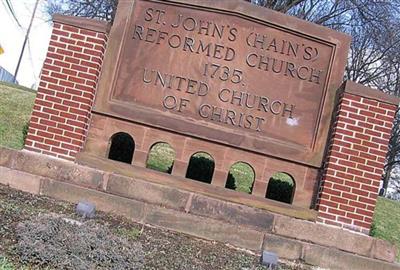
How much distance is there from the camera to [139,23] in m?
6.41

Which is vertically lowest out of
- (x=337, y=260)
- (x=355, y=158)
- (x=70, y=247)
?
(x=70, y=247)

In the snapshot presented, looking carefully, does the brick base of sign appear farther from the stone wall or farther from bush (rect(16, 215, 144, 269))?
bush (rect(16, 215, 144, 269))

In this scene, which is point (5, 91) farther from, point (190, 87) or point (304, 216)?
point (304, 216)

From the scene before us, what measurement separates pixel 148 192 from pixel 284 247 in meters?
1.56

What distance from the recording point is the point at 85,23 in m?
6.31

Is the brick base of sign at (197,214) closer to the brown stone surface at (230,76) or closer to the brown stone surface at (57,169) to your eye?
the brown stone surface at (57,169)

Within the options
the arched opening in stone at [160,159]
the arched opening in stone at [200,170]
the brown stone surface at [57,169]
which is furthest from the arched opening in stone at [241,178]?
the brown stone surface at [57,169]

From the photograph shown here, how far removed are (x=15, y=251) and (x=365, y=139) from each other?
3903 millimetres

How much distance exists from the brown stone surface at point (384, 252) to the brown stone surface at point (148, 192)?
2.08 meters

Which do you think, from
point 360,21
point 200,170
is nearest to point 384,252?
A: point 200,170

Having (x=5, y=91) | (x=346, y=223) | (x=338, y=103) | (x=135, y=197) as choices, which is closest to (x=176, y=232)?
(x=135, y=197)

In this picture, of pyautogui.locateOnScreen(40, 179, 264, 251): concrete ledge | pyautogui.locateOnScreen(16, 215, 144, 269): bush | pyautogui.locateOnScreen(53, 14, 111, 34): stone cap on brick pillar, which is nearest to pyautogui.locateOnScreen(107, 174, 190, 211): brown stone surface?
pyautogui.locateOnScreen(40, 179, 264, 251): concrete ledge

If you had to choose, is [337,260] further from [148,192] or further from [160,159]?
[160,159]

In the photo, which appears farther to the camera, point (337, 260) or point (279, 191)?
point (279, 191)
